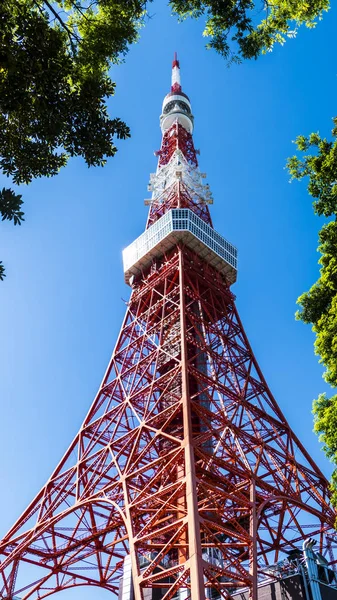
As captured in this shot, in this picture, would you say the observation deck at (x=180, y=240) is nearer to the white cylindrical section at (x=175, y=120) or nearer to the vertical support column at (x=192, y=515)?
the vertical support column at (x=192, y=515)

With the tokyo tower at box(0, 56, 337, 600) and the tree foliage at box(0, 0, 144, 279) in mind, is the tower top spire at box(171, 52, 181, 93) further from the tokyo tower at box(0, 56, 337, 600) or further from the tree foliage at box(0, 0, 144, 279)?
the tree foliage at box(0, 0, 144, 279)

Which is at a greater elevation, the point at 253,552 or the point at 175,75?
the point at 175,75

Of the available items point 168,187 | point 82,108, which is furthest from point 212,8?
point 168,187

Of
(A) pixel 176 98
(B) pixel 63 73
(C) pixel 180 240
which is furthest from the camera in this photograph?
(A) pixel 176 98

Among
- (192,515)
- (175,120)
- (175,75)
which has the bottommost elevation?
(192,515)

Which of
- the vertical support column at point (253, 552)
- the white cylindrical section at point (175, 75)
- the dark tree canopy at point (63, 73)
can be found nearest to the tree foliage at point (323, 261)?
the dark tree canopy at point (63, 73)

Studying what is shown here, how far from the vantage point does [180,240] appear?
1072 inches

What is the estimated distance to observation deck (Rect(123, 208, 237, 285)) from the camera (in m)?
27.3

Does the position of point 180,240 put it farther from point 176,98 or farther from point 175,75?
point 175,75

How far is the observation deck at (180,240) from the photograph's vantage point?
2734 cm

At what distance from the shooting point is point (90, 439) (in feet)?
74.9

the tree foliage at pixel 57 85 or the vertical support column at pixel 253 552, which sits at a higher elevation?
the tree foliage at pixel 57 85

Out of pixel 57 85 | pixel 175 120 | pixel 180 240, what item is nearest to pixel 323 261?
pixel 57 85

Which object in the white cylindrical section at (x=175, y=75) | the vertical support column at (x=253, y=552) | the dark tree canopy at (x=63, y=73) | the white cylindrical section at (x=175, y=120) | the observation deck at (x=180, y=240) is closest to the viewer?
the dark tree canopy at (x=63, y=73)
